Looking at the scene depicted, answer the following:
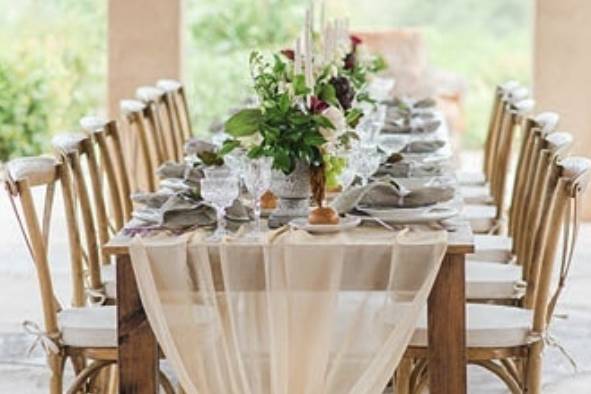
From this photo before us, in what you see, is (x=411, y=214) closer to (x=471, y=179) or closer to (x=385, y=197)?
(x=385, y=197)

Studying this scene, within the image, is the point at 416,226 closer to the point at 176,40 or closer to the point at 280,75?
the point at 280,75

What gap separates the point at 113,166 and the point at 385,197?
1362 mm

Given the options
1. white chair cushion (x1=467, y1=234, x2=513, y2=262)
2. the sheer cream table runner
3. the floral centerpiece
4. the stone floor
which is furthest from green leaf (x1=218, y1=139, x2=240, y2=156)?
the stone floor

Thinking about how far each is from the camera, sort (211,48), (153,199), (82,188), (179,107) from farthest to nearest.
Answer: (211,48)
(179,107)
(82,188)
(153,199)

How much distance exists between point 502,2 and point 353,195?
334 inches

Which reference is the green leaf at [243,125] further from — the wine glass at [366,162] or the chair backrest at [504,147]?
the chair backrest at [504,147]

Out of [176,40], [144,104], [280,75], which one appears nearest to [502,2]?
[176,40]

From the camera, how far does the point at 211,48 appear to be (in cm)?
1055

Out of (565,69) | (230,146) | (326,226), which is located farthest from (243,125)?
(565,69)

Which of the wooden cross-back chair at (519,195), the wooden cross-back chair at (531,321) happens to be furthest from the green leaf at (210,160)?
the wooden cross-back chair at (519,195)

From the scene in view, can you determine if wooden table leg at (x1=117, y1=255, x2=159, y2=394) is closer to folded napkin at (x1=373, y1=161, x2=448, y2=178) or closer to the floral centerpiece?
the floral centerpiece

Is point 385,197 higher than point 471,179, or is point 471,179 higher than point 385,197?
point 385,197

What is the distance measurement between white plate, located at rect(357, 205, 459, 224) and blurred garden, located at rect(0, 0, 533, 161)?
15.8 ft

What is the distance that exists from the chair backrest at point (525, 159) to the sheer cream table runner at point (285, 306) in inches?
51.7
